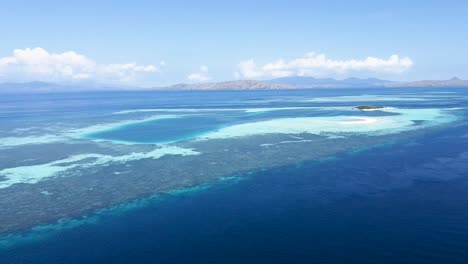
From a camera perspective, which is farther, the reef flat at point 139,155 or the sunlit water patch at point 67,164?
the sunlit water patch at point 67,164

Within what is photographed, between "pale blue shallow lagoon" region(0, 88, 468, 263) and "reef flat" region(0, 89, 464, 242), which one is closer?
"pale blue shallow lagoon" region(0, 88, 468, 263)

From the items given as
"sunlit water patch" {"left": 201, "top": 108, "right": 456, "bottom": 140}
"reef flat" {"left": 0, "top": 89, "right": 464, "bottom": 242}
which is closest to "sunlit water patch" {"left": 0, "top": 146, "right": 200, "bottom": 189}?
"reef flat" {"left": 0, "top": 89, "right": 464, "bottom": 242}

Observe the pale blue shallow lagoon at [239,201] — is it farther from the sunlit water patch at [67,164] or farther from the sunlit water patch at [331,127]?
the sunlit water patch at [331,127]

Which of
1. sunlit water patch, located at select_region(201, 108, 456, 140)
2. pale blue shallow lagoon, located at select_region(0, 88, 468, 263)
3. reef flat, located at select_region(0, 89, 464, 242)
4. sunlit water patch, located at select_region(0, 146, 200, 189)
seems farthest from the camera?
sunlit water patch, located at select_region(201, 108, 456, 140)

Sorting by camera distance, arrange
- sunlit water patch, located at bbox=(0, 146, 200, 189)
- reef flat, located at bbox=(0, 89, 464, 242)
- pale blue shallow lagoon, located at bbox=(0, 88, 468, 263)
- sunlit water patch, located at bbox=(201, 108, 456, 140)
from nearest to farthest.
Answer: pale blue shallow lagoon, located at bbox=(0, 88, 468, 263), reef flat, located at bbox=(0, 89, 464, 242), sunlit water patch, located at bbox=(0, 146, 200, 189), sunlit water patch, located at bbox=(201, 108, 456, 140)

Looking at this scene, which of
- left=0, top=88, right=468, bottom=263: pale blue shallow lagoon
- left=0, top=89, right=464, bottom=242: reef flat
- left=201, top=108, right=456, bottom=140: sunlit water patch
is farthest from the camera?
left=201, top=108, right=456, bottom=140: sunlit water patch

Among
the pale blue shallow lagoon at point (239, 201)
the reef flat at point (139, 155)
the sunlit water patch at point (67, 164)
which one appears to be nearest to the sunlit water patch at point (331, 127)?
the reef flat at point (139, 155)

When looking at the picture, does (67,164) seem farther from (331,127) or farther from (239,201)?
(331,127)

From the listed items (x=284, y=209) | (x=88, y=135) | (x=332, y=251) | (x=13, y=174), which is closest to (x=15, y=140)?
(x=88, y=135)

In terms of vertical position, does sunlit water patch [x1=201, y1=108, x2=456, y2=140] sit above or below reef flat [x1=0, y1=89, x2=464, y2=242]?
above

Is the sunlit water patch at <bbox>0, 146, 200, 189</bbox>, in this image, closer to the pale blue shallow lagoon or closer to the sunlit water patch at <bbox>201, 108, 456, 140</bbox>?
the pale blue shallow lagoon

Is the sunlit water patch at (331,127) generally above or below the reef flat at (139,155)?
above

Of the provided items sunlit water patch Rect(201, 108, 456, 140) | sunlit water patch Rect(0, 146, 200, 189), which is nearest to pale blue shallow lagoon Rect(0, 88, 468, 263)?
sunlit water patch Rect(0, 146, 200, 189)

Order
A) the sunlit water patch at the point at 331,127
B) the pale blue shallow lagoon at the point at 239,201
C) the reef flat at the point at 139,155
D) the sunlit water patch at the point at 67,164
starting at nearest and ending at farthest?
the pale blue shallow lagoon at the point at 239,201 < the reef flat at the point at 139,155 < the sunlit water patch at the point at 67,164 < the sunlit water patch at the point at 331,127
